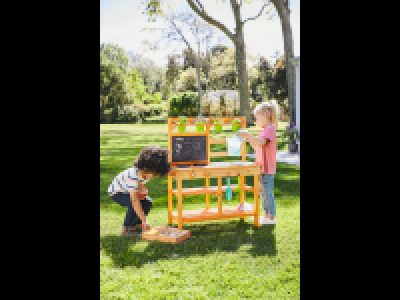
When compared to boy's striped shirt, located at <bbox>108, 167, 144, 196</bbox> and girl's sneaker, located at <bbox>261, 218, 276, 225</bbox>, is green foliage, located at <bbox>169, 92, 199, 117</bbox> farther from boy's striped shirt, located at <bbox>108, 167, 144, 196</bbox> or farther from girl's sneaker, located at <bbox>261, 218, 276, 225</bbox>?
boy's striped shirt, located at <bbox>108, 167, 144, 196</bbox>

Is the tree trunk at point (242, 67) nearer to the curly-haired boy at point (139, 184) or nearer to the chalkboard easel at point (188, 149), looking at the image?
the chalkboard easel at point (188, 149)

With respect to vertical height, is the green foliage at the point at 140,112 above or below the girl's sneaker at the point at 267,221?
above

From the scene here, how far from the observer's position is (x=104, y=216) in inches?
202

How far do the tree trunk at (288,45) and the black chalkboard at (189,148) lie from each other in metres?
11.0

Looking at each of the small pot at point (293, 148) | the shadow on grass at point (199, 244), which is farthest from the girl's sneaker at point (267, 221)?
the small pot at point (293, 148)

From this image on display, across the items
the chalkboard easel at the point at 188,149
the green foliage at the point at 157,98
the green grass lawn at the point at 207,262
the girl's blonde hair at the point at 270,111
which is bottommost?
the green grass lawn at the point at 207,262

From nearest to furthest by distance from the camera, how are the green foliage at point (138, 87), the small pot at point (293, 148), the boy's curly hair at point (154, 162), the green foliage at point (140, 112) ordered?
1. the boy's curly hair at point (154, 162)
2. the small pot at point (293, 148)
3. the green foliage at point (140, 112)
4. the green foliage at point (138, 87)

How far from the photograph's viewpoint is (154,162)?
157 inches

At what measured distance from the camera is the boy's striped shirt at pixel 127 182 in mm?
4117

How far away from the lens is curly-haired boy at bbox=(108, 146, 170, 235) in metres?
4.00

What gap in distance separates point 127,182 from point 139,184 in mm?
242
